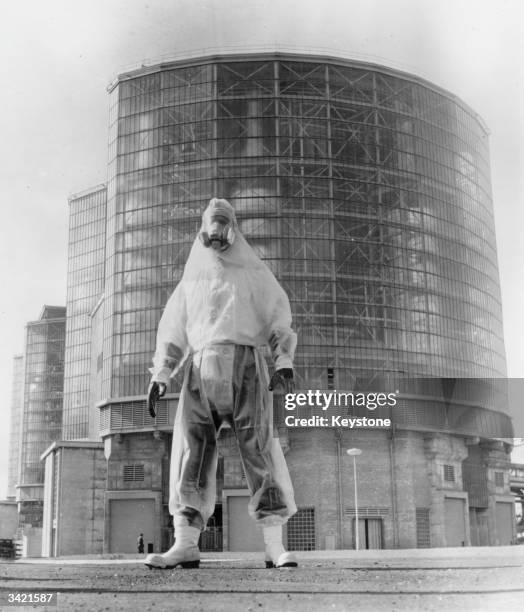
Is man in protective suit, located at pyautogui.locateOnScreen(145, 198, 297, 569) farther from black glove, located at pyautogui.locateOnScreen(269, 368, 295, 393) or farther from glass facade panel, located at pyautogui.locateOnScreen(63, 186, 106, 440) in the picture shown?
glass facade panel, located at pyautogui.locateOnScreen(63, 186, 106, 440)

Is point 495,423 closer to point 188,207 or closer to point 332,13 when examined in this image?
point 188,207

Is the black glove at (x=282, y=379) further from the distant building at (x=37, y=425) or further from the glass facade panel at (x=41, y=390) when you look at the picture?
the distant building at (x=37, y=425)

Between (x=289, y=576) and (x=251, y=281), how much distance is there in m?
2.47

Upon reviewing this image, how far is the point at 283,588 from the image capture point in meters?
6.02

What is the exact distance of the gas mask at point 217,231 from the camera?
8.05m

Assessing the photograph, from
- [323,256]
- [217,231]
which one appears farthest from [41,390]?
[217,231]

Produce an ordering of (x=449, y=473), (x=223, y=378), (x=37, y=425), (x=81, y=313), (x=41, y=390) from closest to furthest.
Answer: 1. (x=223, y=378)
2. (x=41, y=390)
3. (x=449, y=473)
4. (x=37, y=425)
5. (x=81, y=313)

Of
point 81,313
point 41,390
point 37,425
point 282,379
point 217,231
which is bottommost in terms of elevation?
point 282,379

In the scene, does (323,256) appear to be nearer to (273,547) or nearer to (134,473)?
(134,473)

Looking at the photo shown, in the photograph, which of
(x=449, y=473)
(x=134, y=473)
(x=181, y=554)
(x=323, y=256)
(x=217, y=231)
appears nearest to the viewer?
(x=181, y=554)

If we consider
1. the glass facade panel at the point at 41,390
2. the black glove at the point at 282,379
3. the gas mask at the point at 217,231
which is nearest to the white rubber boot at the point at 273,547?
the black glove at the point at 282,379

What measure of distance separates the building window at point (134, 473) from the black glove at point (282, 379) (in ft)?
140

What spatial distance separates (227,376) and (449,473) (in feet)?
143

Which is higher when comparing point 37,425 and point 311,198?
point 311,198
